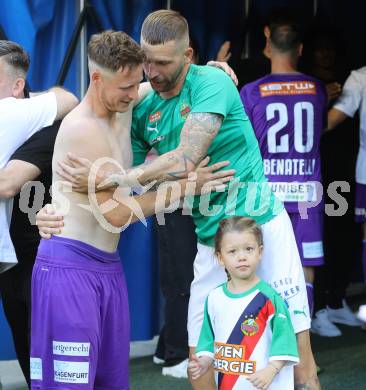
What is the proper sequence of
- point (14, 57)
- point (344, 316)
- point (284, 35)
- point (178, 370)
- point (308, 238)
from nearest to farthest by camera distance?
point (14, 57)
point (178, 370)
point (284, 35)
point (308, 238)
point (344, 316)

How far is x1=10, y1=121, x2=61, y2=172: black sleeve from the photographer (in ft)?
13.7

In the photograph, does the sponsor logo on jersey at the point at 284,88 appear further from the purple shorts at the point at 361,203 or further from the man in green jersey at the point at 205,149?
the man in green jersey at the point at 205,149

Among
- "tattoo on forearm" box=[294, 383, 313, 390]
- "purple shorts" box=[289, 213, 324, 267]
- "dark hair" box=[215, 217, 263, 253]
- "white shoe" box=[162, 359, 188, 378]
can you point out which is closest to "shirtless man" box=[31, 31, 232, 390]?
"dark hair" box=[215, 217, 263, 253]

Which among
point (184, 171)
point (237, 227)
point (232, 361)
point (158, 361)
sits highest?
point (184, 171)

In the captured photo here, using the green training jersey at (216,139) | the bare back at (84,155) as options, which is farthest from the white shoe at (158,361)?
the bare back at (84,155)

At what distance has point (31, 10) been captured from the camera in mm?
5301

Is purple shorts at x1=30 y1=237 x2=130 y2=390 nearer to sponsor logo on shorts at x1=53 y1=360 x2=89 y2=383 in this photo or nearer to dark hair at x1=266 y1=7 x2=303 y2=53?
sponsor logo on shorts at x1=53 y1=360 x2=89 y2=383

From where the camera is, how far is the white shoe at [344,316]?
6.75 m

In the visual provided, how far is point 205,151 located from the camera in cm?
378

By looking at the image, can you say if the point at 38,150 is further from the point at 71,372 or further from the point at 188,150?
the point at 71,372

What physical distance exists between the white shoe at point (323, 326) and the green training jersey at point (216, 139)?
2.50 metres

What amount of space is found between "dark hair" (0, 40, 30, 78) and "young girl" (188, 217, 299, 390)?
1220 millimetres

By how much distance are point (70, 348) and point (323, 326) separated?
321cm

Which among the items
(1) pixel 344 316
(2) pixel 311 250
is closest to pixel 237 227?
(2) pixel 311 250
